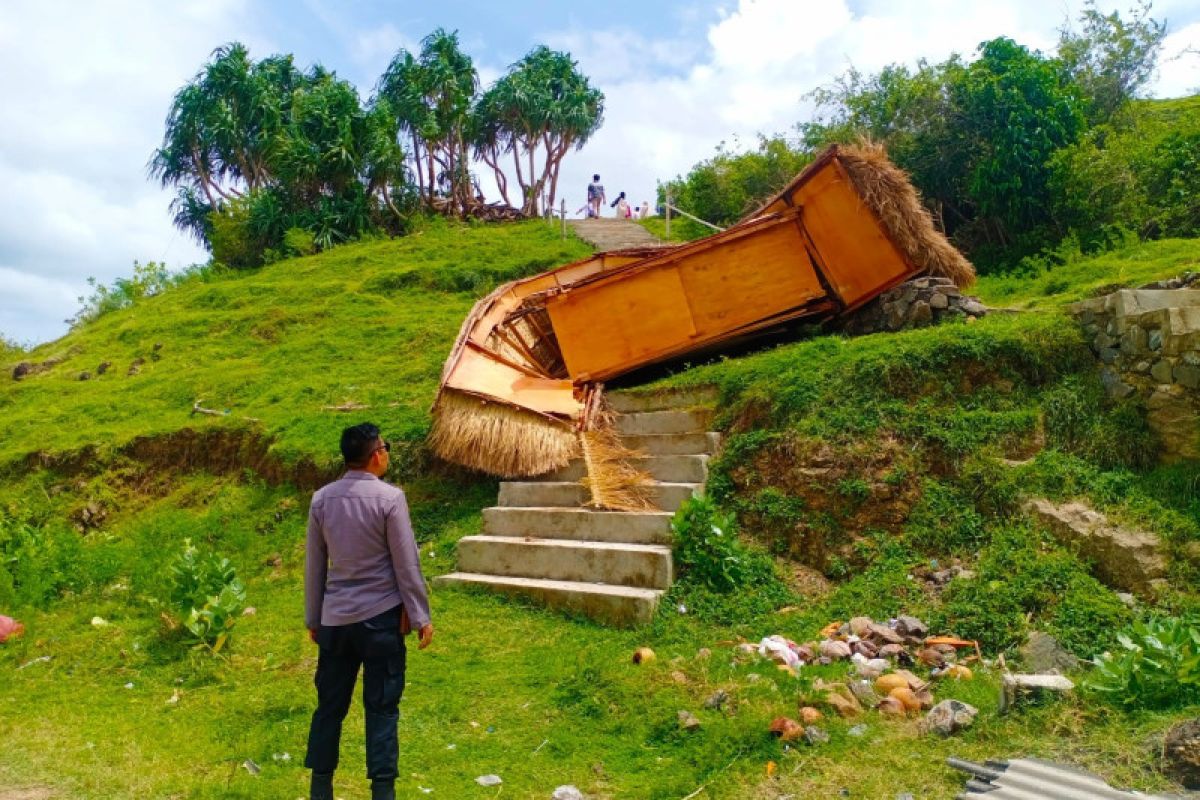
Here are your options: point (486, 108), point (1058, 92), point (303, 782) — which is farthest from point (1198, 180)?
point (486, 108)

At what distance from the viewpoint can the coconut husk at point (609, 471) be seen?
6.57m

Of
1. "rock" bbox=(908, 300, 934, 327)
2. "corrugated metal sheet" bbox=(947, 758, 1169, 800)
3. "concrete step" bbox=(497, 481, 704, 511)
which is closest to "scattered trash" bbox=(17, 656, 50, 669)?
"concrete step" bbox=(497, 481, 704, 511)

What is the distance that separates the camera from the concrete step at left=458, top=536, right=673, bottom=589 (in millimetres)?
5800

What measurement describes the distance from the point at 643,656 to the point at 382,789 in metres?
1.95

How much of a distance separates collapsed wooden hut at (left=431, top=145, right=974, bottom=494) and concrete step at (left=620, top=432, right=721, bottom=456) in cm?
86

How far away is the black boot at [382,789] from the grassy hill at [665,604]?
0.44 m

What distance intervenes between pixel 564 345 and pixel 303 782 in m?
5.46

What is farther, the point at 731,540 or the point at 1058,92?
the point at 1058,92

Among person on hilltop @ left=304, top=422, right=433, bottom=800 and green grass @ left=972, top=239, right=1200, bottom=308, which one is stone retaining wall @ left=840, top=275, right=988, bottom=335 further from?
person on hilltop @ left=304, top=422, right=433, bottom=800

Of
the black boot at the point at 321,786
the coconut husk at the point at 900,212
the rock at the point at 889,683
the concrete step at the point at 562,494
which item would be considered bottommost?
the rock at the point at 889,683

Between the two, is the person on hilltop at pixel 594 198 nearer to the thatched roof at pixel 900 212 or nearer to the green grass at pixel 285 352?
the green grass at pixel 285 352

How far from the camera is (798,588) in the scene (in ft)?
18.6

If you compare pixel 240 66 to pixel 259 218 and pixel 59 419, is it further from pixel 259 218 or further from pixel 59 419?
pixel 59 419

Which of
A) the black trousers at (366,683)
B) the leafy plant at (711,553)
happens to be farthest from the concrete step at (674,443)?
the black trousers at (366,683)
